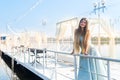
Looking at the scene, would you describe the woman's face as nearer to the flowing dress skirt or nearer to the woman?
the woman

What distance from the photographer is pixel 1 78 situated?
35.3ft

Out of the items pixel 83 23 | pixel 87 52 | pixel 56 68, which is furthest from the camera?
pixel 56 68

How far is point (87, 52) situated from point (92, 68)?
0.25 meters

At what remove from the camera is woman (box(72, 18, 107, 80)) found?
396cm

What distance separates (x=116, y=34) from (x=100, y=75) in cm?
660

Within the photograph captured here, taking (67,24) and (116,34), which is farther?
(67,24)

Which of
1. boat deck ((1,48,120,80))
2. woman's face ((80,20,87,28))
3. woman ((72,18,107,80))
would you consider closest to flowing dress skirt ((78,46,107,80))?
woman ((72,18,107,80))

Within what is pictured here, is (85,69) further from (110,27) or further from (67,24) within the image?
(67,24)

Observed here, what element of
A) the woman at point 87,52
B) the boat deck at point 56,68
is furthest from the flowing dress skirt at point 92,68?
the boat deck at point 56,68

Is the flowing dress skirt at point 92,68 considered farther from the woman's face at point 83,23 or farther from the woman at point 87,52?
the woman's face at point 83,23

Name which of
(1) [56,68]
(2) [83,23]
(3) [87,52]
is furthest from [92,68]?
(1) [56,68]

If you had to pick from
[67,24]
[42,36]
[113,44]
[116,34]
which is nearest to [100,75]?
[113,44]

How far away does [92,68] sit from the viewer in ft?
13.2

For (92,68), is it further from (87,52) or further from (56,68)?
(56,68)
